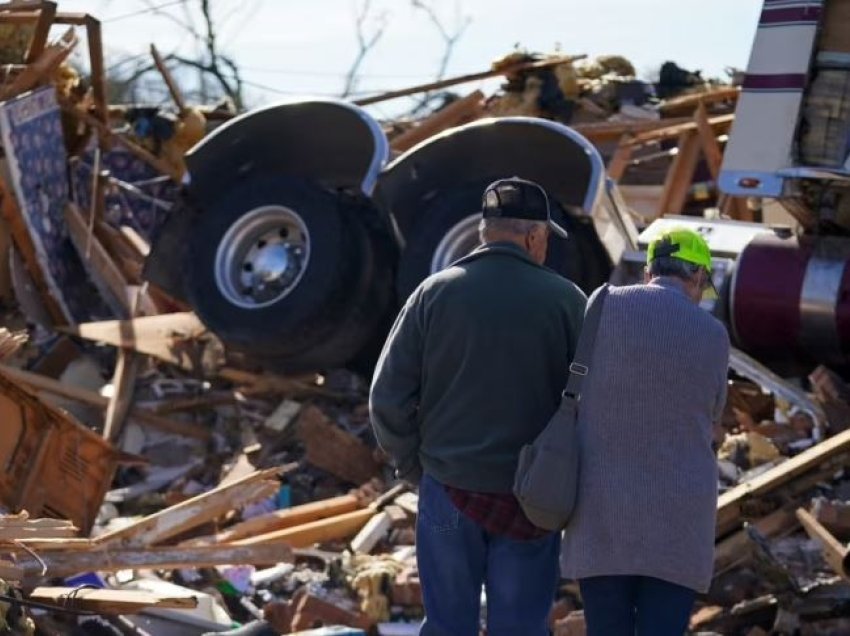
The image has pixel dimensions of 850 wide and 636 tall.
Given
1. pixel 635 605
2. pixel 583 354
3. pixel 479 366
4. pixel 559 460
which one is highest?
pixel 583 354

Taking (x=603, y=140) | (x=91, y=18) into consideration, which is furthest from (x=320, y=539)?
(x=603, y=140)

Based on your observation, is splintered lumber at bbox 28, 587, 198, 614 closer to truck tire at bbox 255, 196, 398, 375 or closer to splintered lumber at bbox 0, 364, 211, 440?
truck tire at bbox 255, 196, 398, 375

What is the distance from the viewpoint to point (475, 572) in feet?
17.6

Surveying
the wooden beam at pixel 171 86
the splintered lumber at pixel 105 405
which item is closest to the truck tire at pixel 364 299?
the splintered lumber at pixel 105 405

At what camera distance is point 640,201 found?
14.8 metres

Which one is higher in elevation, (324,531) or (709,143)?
(709,143)

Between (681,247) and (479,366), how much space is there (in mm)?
674

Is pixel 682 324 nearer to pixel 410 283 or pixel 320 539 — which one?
pixel 320 539

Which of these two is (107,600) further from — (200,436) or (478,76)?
(478,76)

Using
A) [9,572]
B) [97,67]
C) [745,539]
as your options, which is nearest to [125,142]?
[97,67]

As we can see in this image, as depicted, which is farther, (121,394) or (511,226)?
(121,394)

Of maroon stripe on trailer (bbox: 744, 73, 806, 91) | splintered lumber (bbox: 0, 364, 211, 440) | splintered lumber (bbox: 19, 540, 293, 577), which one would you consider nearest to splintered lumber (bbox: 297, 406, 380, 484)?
splintered lumber (bbox: 0, 364, 211, 440)

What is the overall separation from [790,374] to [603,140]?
5.69 m

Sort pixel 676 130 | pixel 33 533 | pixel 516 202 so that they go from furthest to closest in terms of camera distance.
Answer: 1. pixel 676 130
2. pixel 33 533
3. pixel 516 202
